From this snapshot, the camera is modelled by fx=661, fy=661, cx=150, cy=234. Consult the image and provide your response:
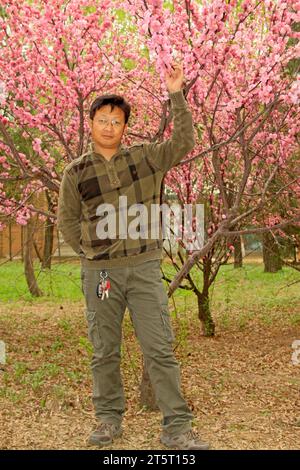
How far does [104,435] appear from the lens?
361 centimetres

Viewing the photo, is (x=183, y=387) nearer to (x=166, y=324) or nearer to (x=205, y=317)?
(x=166, y=324)

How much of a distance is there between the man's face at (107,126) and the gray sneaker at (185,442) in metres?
1.58

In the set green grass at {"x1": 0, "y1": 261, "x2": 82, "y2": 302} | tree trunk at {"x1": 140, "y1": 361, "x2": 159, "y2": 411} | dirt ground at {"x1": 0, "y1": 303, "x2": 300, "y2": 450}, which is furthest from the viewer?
green grass at {"x1": 0, "y1": 261, "x2": 82, "y2": 302}

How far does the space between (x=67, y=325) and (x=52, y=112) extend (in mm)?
4758

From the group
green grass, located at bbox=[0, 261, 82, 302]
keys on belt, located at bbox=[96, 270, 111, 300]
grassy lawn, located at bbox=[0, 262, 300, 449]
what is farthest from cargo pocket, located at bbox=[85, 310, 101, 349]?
green grass, located at bbox=[0, 261, 82, 302]

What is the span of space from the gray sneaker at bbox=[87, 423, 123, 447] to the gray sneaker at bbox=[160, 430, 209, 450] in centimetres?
32

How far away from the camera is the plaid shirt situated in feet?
11.3

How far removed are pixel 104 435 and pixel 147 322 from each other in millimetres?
702

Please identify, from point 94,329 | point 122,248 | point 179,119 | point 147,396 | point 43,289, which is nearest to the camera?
point 179,119

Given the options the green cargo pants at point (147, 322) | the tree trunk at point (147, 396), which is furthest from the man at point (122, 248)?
the tree trunk at point (147, 396)

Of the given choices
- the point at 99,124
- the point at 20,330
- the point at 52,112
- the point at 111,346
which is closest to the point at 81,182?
the point at 99,124

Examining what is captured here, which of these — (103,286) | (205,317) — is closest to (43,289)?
(205,317)

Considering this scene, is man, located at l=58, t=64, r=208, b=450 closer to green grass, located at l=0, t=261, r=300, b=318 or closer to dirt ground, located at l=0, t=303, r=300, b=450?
dirt ground, located at l=0, t=303, r=300, b=450

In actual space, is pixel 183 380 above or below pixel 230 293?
below
